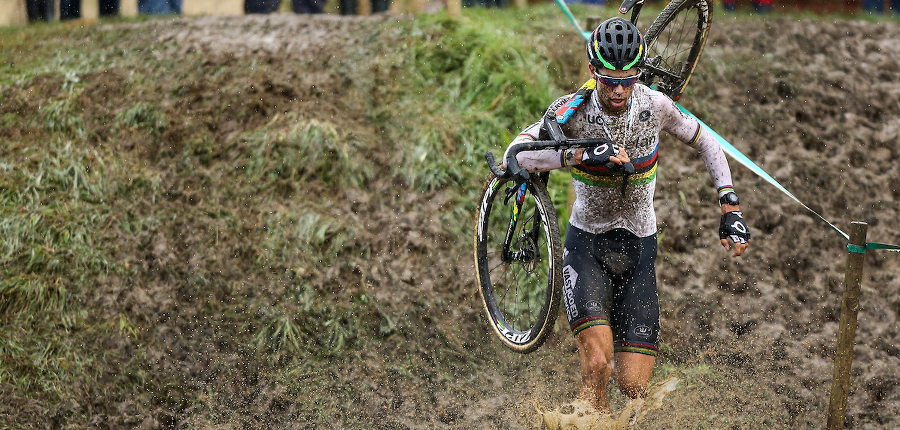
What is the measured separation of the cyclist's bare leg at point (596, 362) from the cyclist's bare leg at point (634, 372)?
0.71 ft

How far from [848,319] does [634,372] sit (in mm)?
1386

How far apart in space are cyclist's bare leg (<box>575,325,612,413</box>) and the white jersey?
0.66 meters

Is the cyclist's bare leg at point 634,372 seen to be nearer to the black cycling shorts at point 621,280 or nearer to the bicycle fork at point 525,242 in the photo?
the black cycling shorts at point 621,280

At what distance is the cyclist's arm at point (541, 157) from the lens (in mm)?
4012

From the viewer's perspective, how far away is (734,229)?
403 centimetres

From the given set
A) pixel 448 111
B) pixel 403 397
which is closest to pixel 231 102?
pixel 448 111

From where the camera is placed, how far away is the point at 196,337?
6.54 m

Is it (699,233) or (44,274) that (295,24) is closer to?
(44,274)

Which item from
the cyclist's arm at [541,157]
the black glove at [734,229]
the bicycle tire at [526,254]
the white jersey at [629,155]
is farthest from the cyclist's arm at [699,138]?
the bicycle tire at [526,254]

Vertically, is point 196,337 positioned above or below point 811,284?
below

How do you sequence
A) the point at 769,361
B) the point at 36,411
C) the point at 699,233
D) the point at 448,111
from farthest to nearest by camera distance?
the point at 448,111, the point at 699,233, the point at 769,361, the point at 36,411

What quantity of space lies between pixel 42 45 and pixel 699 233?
857 cm

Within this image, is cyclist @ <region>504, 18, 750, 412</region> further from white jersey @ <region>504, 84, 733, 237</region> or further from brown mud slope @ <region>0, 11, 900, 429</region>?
brown mud slope @ <region>0, 11, 900, 429</region>

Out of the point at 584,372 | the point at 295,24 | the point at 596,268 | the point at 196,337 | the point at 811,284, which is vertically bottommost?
the point at 196,337
